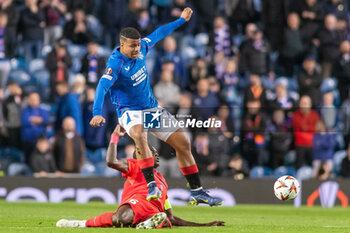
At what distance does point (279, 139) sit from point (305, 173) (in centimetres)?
94

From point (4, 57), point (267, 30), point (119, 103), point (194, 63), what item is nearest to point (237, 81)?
point (194, 63)

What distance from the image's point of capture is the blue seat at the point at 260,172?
1483 centimetres

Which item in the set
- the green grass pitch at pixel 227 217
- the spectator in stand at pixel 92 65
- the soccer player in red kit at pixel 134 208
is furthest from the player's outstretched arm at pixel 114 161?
the spectator in stand at pixel 92 65

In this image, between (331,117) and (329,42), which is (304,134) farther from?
(329,42)

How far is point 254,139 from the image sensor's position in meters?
→ 14.7

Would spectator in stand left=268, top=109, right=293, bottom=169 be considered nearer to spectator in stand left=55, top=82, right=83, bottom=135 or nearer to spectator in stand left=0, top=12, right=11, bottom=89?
spectator in stand left=55, top=82, right=83, bottom=135

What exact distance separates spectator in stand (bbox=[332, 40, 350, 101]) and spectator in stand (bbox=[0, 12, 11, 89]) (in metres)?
8.00

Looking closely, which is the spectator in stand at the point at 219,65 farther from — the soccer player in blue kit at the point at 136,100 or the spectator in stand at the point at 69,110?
the soccer player in blue kit at the point at 136,100

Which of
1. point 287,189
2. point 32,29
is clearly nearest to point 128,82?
point 287,189

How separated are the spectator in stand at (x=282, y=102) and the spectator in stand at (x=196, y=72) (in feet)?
5.62

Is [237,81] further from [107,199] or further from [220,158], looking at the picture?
[107,199]

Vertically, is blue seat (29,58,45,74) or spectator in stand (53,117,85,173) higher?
blue seat (29,58,45,74)

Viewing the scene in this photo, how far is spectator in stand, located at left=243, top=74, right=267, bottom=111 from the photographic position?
15.6 m

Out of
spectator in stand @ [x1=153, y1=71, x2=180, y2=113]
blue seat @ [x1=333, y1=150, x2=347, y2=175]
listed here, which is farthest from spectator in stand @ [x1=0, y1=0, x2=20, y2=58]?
blue seat @ [x1=333, y1=150, x2=347, y2=175]
